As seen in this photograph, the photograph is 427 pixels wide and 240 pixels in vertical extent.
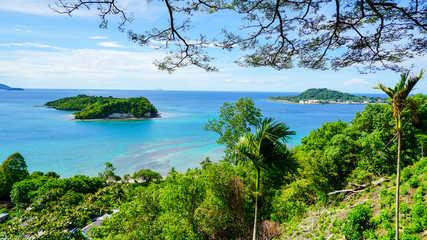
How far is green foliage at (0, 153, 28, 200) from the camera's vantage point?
23250 mm

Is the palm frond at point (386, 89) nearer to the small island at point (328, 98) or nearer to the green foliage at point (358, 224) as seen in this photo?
the green foliage at point (358, 224)

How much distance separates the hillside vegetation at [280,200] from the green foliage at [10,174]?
20.1m

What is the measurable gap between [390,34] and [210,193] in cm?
704

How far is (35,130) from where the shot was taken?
58062 mm

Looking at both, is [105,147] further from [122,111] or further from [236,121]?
[122,111]

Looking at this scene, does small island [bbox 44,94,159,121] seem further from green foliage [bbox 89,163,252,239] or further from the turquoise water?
green foliage [bbox 89,163,252,239]

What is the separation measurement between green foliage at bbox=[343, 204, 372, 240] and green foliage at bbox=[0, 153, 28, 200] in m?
29.6

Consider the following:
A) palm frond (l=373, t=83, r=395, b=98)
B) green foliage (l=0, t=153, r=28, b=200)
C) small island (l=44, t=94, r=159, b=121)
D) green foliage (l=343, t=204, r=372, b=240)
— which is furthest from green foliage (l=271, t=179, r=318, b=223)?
small island (l=44, t=94, r=159, b=121)

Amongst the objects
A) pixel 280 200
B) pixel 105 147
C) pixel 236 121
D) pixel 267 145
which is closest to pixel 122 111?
pixel 105 147

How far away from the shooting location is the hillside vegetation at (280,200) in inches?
205

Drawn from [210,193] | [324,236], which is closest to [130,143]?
[210,193]

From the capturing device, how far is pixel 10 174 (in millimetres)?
23516

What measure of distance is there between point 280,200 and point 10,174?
1097 inches

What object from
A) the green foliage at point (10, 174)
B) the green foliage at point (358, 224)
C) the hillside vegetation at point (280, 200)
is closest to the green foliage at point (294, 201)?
the hillside vegetation at point (280, 200)
